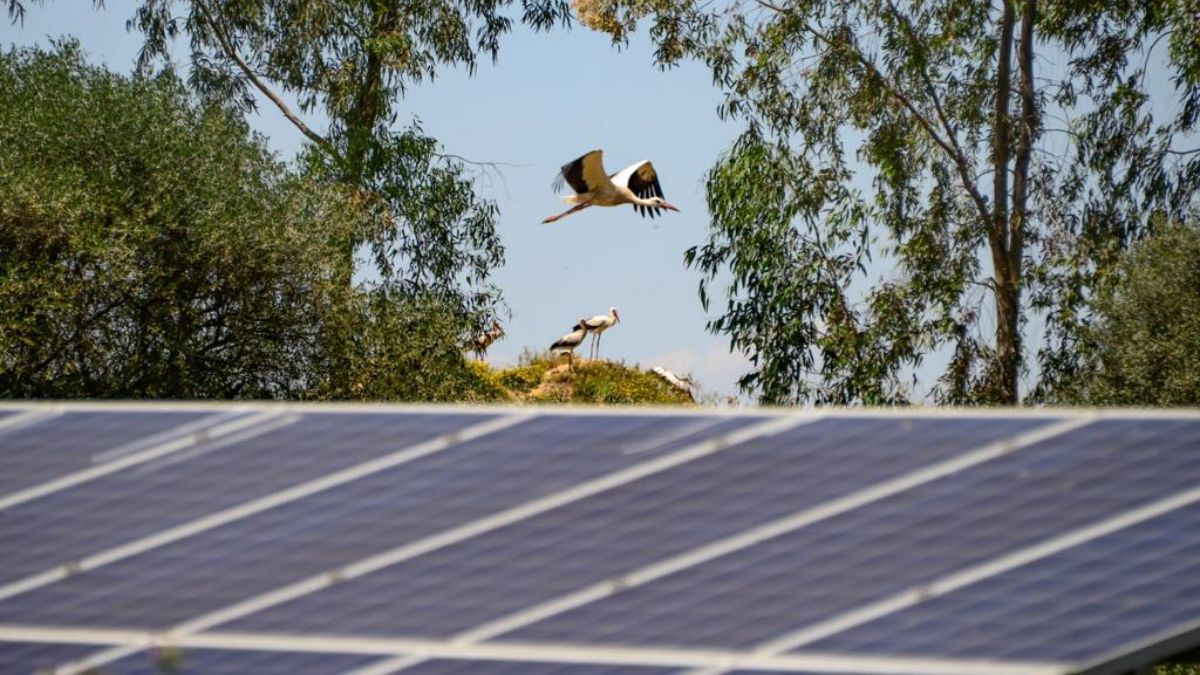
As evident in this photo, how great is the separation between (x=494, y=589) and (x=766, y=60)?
56.6 ft

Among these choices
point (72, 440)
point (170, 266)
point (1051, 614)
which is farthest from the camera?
point (170, 266)

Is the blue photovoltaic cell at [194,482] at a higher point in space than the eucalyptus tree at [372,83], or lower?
lower

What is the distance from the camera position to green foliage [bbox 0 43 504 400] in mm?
17391

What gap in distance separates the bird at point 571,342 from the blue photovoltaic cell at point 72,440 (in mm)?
20593

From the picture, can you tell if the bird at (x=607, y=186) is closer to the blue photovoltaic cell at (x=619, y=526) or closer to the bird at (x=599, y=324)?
the bird at (x=599, y=324)

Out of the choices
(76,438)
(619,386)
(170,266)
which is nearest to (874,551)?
(76,438)

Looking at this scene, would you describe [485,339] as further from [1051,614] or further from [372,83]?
[1051,614]

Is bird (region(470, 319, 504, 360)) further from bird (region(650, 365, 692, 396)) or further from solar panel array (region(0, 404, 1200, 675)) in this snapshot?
solar panel array (region(0, 404, 1200, 675))

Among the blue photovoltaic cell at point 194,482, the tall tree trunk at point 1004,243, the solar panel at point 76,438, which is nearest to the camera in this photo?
the blue photovoltaic cell at point 194,482

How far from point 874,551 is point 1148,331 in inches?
604

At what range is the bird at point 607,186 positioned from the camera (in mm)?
23016

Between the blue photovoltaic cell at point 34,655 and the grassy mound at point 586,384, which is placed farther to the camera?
the grassy mound at point 586,384

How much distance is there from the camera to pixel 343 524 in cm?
452

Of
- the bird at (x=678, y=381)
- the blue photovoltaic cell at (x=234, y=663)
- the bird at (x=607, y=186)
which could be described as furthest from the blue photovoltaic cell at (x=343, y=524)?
the bird at (x=678, y=381)
